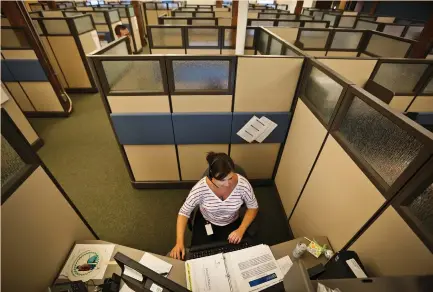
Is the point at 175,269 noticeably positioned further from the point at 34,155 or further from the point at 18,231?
the point at 34,155

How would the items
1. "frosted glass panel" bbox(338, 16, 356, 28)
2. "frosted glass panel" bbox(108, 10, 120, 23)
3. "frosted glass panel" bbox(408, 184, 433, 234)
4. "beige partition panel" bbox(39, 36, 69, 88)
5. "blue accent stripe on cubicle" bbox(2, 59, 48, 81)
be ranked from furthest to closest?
"frosted glass panel" bbox(108, 10, 120, 23)
"frosted glass panel" bbox(338, 16, 356, 28)
"beige partition panel" bbox(39, 36, 69, 88)
"blue accent stripe on cubicle" bbox(2, 59, 48, 81)
"frosted glass panel" bbox(408, 184, 433, 234)

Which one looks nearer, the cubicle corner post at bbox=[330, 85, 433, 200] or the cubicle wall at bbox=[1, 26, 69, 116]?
the cubicle corner post at bbox=[330, 85, 433, 200]

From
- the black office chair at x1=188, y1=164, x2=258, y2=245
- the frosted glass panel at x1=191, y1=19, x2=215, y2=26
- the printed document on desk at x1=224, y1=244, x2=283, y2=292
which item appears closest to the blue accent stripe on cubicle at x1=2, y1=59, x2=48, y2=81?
the frosted glass panel at x1=191, y1=19, x2=215, y2=26

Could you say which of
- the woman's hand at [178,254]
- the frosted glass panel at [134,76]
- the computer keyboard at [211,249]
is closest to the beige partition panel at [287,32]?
the frosted glass panel at [134,76]

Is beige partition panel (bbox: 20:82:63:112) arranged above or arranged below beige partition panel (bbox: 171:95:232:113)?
below

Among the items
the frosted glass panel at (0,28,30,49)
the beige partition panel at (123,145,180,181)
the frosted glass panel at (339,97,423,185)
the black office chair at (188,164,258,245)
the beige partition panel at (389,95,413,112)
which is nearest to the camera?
the frosted glass panel at (339,97,423,185)

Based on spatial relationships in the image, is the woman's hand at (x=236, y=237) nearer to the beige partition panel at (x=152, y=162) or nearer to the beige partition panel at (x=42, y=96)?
the beige partition panel at (x=152, y=162)

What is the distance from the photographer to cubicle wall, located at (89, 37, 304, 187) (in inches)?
64.6

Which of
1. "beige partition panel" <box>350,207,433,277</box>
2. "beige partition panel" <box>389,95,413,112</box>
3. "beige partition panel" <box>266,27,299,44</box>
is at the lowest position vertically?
"beige partition panel" <box>350,207,433,277</box>

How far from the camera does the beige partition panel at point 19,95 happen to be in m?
3.23

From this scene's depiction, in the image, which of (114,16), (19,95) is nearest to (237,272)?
(19,95)

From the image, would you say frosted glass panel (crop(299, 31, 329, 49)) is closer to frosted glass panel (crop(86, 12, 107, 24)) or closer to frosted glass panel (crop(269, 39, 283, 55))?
frosted glass panel (crop(269, 39, 283, 55))

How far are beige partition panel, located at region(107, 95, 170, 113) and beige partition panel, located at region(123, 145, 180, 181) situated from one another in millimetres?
428

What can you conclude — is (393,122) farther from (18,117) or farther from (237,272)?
(18,117)
